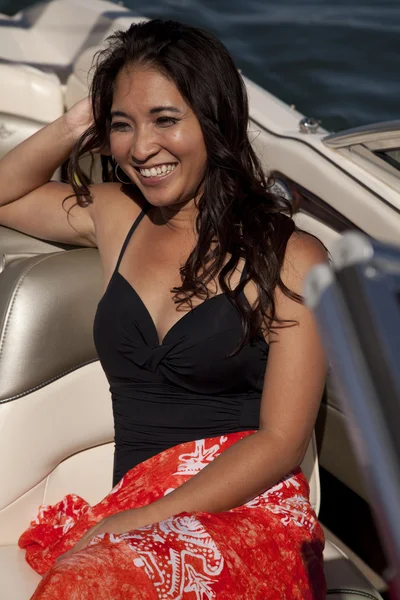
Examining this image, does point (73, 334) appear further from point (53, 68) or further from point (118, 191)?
point (53, 68)

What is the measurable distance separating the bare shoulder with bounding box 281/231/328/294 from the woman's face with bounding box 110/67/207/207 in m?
0.23

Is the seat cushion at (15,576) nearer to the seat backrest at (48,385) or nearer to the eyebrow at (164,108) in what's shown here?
the seat backrest at (48,385)

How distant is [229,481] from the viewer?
153 cm

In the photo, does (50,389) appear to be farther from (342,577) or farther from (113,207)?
(342,577)

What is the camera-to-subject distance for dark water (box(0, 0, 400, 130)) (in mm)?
4016

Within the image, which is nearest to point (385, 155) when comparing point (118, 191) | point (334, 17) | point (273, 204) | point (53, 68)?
point (273, 204)

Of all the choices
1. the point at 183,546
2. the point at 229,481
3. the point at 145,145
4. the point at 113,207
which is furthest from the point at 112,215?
the point at 183,546

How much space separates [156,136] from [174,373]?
437 mm

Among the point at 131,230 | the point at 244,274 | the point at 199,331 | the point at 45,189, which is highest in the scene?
the point at 45,189

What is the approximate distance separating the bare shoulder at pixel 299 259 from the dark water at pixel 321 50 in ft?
7.42

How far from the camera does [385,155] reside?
2.11 m

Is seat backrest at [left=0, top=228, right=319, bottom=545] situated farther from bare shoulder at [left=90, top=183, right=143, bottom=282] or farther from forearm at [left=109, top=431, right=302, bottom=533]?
forearm at [left=109, top=431, right=302, bottom=533]

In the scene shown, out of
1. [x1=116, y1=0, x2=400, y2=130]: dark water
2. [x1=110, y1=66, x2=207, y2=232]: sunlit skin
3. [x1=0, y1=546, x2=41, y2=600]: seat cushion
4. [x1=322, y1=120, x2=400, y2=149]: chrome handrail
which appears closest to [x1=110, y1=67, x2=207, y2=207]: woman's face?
[x1=110, y1=66, x2=207, y2=232]: sunlit skin

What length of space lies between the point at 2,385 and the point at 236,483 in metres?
0.48
